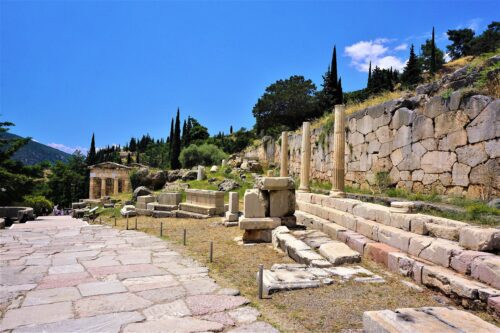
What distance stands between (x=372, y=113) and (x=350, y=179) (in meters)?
2.77

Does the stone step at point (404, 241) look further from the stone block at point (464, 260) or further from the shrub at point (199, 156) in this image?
the shrub at point (199, 156)

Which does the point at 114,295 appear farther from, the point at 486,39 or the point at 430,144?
the point at 486,39

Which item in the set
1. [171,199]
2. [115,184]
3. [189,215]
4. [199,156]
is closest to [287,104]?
[199,156]

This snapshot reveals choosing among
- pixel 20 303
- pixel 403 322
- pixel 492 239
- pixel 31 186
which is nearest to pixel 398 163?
pixel 492 239

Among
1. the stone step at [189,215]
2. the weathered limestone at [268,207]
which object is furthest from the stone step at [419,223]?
the stone step at [189,215]

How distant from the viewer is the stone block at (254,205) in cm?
865

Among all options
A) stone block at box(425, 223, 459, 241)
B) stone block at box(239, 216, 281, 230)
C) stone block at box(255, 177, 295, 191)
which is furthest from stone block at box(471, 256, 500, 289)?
stone block at box(255, 177, 295, 191)

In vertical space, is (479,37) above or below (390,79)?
above

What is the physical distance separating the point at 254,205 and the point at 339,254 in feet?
11.0

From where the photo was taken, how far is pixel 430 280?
435 centimetres

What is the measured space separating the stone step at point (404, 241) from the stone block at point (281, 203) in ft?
2.55

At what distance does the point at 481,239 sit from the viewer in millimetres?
4242

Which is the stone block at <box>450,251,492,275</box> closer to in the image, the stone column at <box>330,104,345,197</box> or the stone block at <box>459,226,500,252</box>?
the stone block at <box>459,226,500,252</box>

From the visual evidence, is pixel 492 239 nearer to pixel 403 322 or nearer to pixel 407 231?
pixel 407 231
